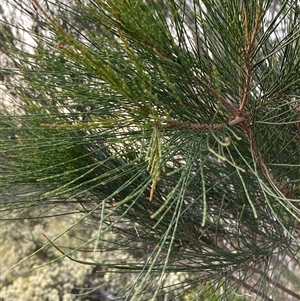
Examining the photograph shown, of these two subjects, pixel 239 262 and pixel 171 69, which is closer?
pixel 171 69

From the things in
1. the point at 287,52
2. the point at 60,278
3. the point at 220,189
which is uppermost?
the point at 287,52

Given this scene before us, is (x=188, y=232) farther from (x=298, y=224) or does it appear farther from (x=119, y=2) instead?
(x=119, y=2)

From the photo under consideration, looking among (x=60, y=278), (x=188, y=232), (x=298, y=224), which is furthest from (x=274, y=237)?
(x=60, y=278)

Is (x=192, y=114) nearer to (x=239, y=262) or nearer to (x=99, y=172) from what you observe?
(x=99, y=172)

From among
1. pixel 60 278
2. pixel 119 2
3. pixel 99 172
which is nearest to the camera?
pixel 119 2

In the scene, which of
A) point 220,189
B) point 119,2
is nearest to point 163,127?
point 119,2

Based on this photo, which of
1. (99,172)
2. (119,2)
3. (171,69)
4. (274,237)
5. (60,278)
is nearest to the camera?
(119,2)

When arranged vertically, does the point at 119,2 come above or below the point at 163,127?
above

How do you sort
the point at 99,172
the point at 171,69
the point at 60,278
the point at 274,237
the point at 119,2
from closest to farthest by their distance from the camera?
1. the point at 119,2
2. the point at 171,69
3. the point at 99,172
4. the point at 274,237
5. the point at 60,278

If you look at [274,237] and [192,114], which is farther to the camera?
[274,237]
